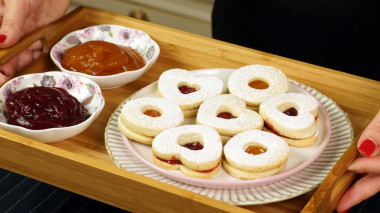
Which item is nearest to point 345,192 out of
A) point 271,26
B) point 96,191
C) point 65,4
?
point 96,191

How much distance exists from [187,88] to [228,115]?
0.13 metres

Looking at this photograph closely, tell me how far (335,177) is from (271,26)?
2.45 ft

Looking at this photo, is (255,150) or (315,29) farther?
(315,29)

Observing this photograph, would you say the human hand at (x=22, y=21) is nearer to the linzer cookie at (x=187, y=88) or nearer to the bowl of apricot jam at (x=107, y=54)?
the bowl of apricot jam at (x=107, y=54)

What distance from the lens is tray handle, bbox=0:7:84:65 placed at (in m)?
1.24

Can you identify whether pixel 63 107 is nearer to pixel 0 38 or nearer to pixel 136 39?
pixel 0 38

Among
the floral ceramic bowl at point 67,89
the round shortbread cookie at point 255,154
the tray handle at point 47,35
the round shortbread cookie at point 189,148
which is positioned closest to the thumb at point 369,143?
the round shortbread cookie at point 255,154

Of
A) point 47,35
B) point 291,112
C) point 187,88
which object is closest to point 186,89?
point 187,88

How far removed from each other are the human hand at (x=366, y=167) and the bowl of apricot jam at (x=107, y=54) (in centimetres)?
51

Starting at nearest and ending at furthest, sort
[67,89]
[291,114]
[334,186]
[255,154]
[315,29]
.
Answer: [334,186]
[255,154]
[291,114]
[67,89]
[315,29]

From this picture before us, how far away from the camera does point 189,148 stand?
1.03m

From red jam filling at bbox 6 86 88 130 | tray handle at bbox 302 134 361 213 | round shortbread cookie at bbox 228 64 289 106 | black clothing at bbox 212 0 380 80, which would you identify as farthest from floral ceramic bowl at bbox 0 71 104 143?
black clothing at bbox 212 0 380 80

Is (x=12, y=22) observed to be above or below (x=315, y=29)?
above

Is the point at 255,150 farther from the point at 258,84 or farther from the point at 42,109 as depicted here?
the point at 42,109
